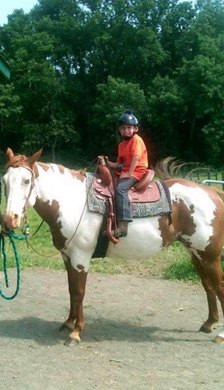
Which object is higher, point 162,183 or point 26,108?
point 26,108

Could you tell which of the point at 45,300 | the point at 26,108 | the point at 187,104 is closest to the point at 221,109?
the point at 187,104

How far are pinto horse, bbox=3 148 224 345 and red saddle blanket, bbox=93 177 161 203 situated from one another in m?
0.13

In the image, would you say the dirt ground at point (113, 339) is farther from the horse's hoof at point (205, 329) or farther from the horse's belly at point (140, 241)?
the horse's belly at point (140, 241)

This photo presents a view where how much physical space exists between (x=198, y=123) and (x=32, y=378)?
35.5 meters

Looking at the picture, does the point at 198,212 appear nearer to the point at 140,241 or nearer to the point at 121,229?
the point at 140,241

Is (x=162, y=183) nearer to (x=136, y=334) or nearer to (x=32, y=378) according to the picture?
(x=136, y=334)

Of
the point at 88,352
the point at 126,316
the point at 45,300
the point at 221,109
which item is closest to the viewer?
the point at 88,352

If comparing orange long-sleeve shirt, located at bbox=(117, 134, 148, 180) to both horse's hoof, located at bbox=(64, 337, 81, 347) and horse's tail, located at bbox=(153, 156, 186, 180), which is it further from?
horse's hoof, located at bbox=(64, 337, 81, 347)

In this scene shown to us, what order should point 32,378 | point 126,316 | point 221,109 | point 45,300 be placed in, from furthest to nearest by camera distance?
point 221,109 < point 45,300 < point 126,316 < point 32,378

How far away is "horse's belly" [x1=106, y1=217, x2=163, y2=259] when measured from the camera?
16.0 ft

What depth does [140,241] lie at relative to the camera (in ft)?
16.1

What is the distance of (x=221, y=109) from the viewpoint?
3544cm

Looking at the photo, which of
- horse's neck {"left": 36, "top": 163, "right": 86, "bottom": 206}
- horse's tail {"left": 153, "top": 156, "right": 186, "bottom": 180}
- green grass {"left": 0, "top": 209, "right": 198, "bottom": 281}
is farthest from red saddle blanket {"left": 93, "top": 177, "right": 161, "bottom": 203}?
green grass {"left": 0, "top": 209, "right": 198, "bottom": 281}

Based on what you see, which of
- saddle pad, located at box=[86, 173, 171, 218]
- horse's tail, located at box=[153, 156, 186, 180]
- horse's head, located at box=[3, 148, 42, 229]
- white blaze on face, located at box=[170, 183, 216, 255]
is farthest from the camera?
horse's tail, located at box=[153, 156, 186, 180]
